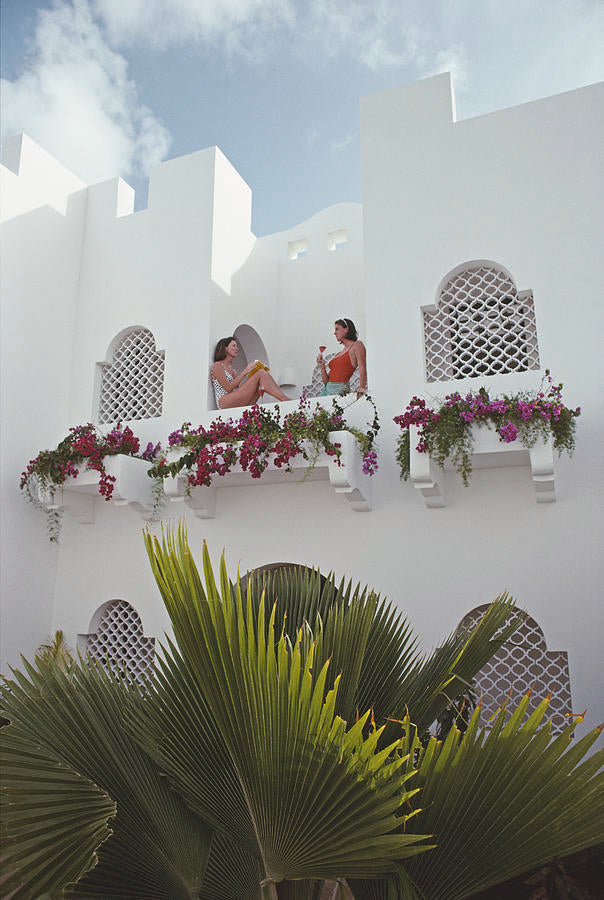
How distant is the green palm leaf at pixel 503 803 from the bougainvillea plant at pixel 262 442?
131 inches

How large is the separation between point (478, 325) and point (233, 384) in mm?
2418

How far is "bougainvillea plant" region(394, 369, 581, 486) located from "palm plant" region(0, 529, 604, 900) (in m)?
2.77

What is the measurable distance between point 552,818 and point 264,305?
703 centimetres

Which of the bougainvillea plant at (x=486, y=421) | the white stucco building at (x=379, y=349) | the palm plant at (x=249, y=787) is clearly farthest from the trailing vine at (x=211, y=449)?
the palm plant at (x=249, y=787)

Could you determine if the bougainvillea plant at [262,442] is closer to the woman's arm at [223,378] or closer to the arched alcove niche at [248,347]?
the woman's arm at [223,378]

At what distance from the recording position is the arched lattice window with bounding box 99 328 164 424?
22.7ft

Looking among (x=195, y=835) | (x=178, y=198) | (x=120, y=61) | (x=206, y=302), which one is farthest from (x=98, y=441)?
(x=195, y=835)

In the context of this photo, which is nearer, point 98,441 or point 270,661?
point 270,661

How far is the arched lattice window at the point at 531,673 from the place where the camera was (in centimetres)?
494

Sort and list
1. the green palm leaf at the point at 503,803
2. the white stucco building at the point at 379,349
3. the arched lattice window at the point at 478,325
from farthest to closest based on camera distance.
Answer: the arched lattice window at the point at 478,325, the white stucco building at the point at 379,349, the green palm leaf at the point at 503,803

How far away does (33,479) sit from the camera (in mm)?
6324

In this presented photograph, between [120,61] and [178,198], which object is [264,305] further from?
[120,61]

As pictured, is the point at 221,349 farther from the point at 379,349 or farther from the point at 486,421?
the point at 486,421

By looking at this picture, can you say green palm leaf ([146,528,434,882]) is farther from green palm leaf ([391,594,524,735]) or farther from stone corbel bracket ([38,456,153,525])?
stone corbel bracket ([38,456,153,525])
